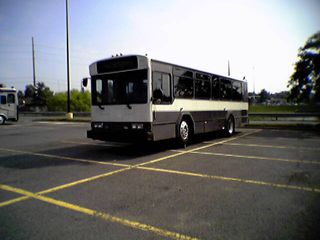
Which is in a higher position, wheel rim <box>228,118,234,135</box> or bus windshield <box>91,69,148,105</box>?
bus windshield <box>91,69,148,105</box>

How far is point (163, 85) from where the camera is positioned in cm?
902

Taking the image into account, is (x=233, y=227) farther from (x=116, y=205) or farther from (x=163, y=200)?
(x=116, y=205)

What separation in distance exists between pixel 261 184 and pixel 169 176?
6.25 feet

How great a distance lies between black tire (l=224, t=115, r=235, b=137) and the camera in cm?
1382

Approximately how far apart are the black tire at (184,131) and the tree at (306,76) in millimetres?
10905

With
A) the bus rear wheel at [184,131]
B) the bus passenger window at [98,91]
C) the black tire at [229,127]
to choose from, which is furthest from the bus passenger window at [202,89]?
the bus passenger window at [98,91]

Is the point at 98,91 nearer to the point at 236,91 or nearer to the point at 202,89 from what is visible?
the point at 202,89

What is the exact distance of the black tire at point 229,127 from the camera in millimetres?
13824

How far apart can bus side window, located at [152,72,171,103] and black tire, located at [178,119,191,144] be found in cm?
128

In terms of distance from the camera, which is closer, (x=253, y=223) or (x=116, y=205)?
(x=253, y=223)

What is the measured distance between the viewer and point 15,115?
1009 inches

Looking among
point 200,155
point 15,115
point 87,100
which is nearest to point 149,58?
point 200,155

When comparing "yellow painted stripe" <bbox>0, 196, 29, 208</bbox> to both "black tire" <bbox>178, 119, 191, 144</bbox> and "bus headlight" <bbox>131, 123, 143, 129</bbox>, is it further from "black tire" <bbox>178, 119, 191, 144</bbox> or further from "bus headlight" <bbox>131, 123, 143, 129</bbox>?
"black tire" <bbox>178, 119, 191, 144</bbox>

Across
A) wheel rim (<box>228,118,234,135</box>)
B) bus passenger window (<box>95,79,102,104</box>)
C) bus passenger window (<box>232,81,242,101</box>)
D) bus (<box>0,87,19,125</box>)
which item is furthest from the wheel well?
bus (<box>0,87,19,125</box>)
